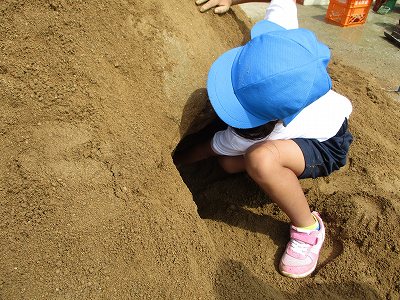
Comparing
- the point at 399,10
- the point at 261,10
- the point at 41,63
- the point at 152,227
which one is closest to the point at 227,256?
the point at 152,227

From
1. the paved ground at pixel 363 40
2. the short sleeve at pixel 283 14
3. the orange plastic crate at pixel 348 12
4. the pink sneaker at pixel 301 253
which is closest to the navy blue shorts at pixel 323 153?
the pink sneaker at pixel 301 253

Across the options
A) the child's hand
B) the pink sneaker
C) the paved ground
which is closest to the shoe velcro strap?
the pink sneaker

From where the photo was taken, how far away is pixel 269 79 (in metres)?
1.50

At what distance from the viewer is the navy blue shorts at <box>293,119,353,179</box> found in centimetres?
187

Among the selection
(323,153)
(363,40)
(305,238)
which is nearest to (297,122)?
(323,153)

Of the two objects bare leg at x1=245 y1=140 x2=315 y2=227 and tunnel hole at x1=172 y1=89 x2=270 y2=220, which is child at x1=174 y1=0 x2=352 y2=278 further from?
tunnel hole at x1=172 y1=89 x2=270 y2=220

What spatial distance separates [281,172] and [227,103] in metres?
0.41

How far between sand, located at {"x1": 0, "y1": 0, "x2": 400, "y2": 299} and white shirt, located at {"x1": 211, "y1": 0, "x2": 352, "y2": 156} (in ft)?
0.66

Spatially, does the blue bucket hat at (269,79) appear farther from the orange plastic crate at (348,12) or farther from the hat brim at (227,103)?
the orange plastic crate at (348,12)

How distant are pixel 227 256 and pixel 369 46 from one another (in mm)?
3492

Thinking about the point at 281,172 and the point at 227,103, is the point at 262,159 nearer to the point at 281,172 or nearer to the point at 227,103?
the point at 281,172

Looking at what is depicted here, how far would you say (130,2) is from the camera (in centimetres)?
167

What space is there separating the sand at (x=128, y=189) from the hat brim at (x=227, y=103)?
210 mm

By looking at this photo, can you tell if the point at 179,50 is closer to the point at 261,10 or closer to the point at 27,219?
the point at 27,219
